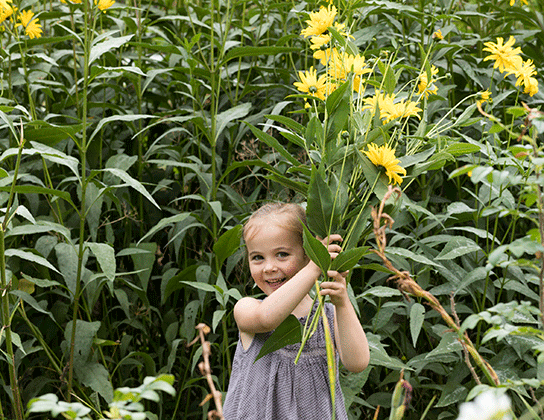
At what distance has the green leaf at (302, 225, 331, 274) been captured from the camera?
3.32 ft

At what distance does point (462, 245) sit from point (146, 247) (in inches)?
38.0

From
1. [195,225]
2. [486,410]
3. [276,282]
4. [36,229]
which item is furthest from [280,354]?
[486,410]

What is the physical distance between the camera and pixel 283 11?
2490 millimetres

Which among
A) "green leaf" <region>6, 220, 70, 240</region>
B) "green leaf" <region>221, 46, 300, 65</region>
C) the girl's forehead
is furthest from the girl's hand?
"green leaf" <region>221, 46, 300, 65</region>

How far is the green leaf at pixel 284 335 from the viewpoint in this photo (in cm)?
126

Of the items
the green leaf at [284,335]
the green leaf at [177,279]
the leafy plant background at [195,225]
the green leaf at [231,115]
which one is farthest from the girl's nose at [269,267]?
the green leaf at [231,115]

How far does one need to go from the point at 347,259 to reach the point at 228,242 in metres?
0.66

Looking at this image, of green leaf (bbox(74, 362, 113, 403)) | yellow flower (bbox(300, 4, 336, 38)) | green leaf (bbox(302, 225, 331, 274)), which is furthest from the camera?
green leaf (bbox(74, 362, 113, 403))

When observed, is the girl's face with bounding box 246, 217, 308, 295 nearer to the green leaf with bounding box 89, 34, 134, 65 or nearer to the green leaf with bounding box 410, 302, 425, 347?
the green leaf with bounding box 410, 302, 425, 347

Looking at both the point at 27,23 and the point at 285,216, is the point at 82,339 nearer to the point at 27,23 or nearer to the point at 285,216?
the point at 285,216

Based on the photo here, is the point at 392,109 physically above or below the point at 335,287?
above

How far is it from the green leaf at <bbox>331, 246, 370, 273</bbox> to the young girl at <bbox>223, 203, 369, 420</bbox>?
28cm

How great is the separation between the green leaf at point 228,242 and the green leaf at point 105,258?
10.7 inches

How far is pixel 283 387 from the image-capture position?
4.64ft
